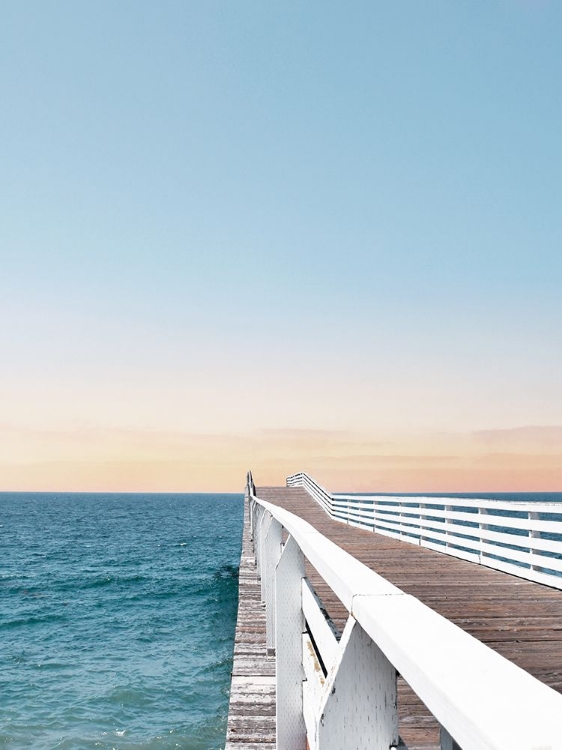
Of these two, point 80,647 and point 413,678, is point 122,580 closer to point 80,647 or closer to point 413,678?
point 80,647

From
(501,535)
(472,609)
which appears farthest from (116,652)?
(472,609)

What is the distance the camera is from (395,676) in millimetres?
1634

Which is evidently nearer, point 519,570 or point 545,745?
point 545,745

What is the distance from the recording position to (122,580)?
37.9 m

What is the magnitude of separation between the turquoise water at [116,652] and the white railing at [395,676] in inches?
499

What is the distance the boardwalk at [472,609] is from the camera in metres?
4.02

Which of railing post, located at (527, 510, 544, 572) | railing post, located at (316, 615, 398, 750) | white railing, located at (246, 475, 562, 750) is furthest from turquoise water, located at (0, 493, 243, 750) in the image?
railing post, located at (316, 615, 398, 750)

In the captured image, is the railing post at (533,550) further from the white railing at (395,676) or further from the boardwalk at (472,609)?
the white railing at (395,676)

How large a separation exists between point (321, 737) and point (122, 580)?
128 feet

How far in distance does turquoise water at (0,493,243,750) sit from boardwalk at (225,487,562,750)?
230 inches

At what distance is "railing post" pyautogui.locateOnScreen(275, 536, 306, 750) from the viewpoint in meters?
3.49

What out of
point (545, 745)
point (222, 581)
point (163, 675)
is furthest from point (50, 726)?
point (222, 581)

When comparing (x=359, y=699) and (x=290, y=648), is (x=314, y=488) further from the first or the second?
(x=359, y=699)

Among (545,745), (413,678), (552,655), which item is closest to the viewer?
(545,745)
